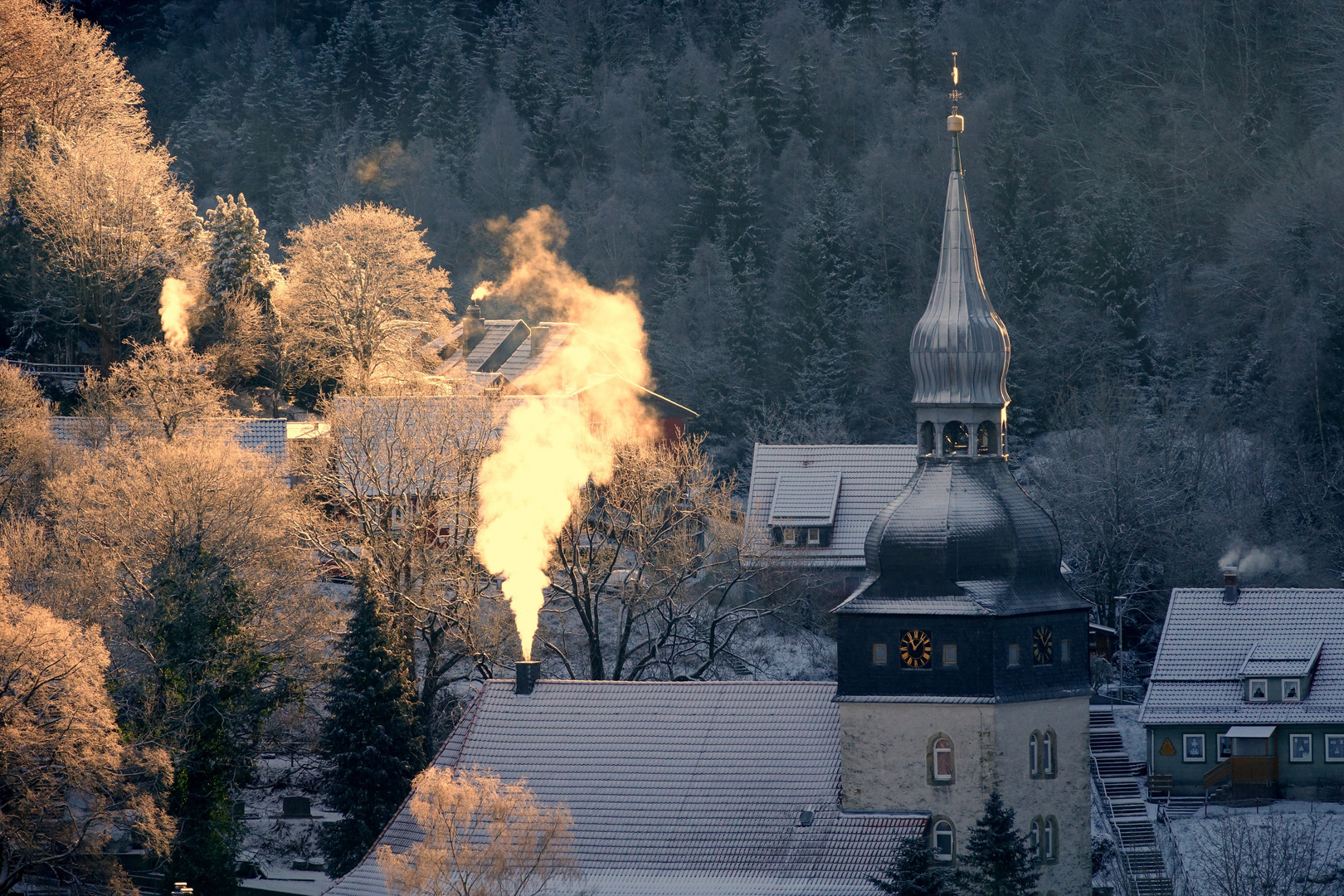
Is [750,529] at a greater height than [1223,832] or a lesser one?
greater

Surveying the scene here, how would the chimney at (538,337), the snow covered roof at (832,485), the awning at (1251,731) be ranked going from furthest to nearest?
the chimney at (538,337) → the snow covered roof at (832,485) → the awning at (1251,731)

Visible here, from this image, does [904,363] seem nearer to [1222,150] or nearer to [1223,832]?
[1222,150]

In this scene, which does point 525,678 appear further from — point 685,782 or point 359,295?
point 359,295

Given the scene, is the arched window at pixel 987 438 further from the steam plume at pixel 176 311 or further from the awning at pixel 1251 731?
the steam plume at pixel 176 311

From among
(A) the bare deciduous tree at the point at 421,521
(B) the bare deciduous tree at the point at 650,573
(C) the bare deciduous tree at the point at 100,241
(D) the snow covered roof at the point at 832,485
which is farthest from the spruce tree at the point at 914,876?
(C) the bare deciduous tree at the point at 100,241

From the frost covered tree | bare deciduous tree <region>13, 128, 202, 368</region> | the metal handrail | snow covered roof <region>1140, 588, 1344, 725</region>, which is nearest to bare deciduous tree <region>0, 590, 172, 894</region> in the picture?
the metal handrail

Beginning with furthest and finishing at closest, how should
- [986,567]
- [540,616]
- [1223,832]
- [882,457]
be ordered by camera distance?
1. [882,457]
2. [540,616]
3. [1223,832]
4. [986,567]

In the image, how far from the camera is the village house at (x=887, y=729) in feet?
119

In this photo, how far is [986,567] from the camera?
37.2 meters

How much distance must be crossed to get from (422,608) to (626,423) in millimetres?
16914


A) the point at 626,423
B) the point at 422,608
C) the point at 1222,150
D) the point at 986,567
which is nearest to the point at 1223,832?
the point at 986,567

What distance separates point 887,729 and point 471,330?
174ft

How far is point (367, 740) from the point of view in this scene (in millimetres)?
43875

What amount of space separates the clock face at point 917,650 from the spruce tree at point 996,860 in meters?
2.73
